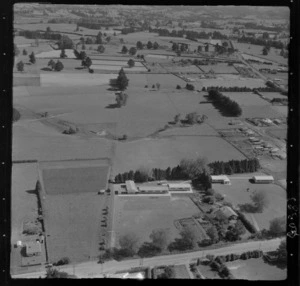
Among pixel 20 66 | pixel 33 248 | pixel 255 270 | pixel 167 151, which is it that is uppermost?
pixel 20 66

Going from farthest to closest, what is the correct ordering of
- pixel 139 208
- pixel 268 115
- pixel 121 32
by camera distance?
pixel 121 32 → pixel 268 115 → pixel 139 208

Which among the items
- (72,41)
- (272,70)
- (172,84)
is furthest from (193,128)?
(72,41)

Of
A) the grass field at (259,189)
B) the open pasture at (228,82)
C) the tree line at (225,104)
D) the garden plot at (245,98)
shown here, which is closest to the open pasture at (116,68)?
the open pasture at (228,82)

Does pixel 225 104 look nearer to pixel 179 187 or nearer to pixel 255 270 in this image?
pixel 179 187

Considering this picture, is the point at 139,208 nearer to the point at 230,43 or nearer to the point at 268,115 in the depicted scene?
the point at 268,115

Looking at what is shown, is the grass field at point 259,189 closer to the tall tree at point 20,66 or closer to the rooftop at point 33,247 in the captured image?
the rooftop at point 33,247

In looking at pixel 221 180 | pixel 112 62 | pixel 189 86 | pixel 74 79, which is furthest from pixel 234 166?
pixel 74 79
